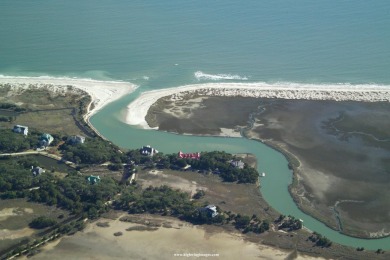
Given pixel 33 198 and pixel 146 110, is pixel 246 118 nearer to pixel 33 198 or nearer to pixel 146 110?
pixel 146 110

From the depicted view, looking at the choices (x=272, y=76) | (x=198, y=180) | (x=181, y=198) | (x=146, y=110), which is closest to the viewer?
(x=181, y=198)

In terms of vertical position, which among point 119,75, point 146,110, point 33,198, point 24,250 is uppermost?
point 119,75

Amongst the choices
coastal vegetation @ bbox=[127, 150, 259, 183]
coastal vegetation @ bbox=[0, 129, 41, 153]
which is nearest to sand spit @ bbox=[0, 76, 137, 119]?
coastal vegetation @ bbox=[0, 129, 41, 153]

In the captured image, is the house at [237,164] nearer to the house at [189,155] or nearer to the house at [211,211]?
the house at [189,155]

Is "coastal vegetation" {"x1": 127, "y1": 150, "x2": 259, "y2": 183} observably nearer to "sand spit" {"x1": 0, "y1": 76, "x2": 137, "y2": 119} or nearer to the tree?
the tree

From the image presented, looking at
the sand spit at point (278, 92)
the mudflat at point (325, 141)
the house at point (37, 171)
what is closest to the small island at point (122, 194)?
the house at point (37, 171)

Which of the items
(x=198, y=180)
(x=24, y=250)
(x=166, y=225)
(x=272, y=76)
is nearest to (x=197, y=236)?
(x=166, y=225)


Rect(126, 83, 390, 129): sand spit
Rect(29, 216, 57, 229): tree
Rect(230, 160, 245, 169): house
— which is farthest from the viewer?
Rect(126, 83, 390, 129): sand spit

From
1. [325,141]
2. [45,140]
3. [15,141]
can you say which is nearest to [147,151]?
[45,140]
